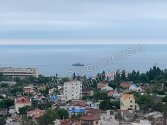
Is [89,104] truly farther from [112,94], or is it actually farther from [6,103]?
[6,103]

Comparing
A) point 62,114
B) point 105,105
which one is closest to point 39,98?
point 105,105

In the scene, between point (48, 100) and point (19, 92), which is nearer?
point (48, 100)

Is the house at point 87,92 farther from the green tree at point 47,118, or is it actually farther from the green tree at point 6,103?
the green tree at point 47,118

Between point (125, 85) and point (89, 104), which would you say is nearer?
point (89, 104)

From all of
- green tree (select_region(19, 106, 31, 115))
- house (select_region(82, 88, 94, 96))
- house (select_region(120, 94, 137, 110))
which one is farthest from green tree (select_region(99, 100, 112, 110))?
house (select_region(82, 88, 94, 96))

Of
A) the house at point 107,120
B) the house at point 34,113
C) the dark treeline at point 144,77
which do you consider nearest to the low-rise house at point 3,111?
the house at point 34,113

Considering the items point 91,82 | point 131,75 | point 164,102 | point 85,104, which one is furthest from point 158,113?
point 131,75

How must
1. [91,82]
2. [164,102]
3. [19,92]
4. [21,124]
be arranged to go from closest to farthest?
[21,124], [164,102], [19,92], [91,82]

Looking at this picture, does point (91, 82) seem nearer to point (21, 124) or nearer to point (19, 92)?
point (19, 92)

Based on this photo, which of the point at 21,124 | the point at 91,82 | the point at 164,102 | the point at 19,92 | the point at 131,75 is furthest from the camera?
the point at 131,75
